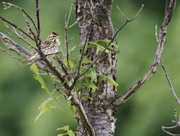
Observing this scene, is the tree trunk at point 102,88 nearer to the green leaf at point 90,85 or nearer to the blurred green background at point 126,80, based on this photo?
the green leaf at point 90,85

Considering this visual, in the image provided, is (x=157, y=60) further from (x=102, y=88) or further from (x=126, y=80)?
(x=126, y=80)

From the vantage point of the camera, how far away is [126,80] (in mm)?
6180

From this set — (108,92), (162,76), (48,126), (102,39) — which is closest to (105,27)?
(102,39)

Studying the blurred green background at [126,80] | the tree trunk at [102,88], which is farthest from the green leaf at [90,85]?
the blurred green background at [126,80]

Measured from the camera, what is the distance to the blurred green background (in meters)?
6.17

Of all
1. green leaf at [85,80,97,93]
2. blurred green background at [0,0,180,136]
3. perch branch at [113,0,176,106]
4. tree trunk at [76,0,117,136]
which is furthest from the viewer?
blurred green background at [0,0,180,136]

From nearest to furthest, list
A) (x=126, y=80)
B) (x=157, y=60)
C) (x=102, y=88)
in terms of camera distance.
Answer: (x=157, y=60), (x=102, y=88), (x=126, y=80)

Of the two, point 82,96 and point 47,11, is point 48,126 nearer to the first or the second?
point 47,11

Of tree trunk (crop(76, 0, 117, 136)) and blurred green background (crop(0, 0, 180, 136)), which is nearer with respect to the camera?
tree trunk (crop(76, 0, 117, 136))

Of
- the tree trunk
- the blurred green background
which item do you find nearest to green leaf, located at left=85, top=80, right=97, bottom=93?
the tree trunk

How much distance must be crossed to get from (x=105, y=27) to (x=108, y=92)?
473mm

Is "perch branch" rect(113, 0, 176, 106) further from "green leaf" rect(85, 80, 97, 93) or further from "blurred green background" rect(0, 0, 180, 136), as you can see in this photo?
"blurred green background" rect(0, 0, 180, 136)

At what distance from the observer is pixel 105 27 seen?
9.05ft

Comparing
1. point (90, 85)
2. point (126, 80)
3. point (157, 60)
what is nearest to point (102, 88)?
point (90, 85)
